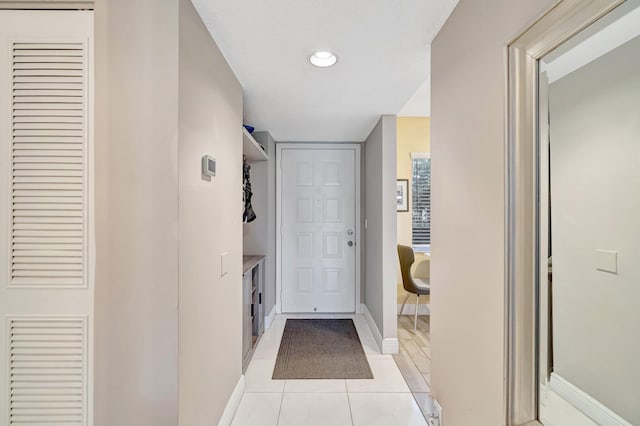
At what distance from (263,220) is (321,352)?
153cm

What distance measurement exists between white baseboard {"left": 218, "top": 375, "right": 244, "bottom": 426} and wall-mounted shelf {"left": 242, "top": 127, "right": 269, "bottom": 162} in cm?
185

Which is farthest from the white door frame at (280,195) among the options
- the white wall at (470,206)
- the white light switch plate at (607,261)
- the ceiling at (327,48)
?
the white light switch plate at (607,261)

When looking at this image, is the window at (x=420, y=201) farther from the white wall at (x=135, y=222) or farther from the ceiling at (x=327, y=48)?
the white wall at (x=135, y=222)

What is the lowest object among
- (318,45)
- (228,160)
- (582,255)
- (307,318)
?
(307,318)

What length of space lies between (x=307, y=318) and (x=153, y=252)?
289cm

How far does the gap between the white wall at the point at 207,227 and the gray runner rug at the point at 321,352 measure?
0.64m

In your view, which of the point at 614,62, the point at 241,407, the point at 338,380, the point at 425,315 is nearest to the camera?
the point at 614,62

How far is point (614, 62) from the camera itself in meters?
0.68

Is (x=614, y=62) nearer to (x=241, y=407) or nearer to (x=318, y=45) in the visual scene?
(x=318, y=45)

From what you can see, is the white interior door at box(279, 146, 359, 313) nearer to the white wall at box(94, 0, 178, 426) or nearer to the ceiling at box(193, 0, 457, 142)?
the ceiling at box(193, 0, 457, 142)

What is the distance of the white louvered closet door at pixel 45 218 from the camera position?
118 centimetres

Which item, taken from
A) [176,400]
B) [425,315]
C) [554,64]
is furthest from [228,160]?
[425,315]

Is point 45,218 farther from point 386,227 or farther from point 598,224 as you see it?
point 386,227

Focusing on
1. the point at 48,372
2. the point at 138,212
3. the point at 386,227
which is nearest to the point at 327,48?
the point at 138,212
